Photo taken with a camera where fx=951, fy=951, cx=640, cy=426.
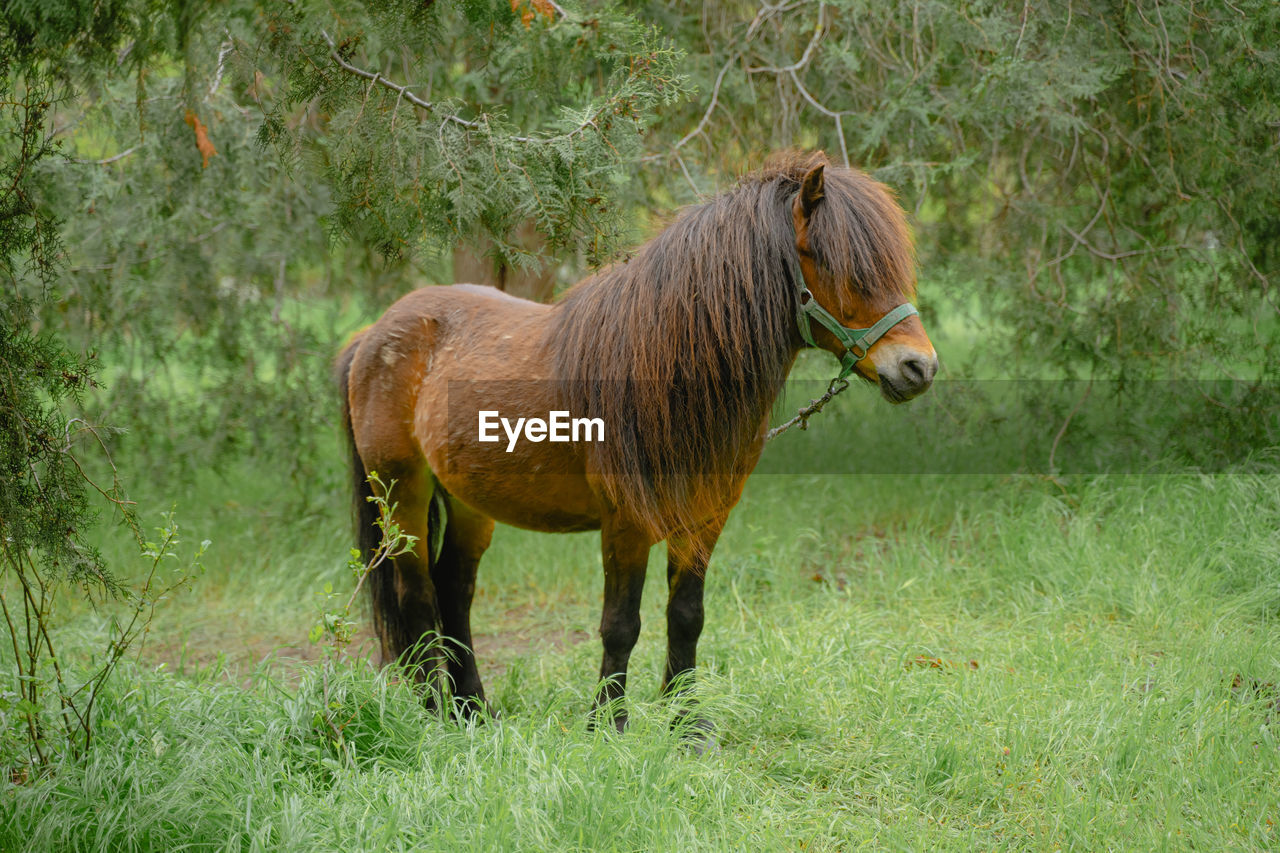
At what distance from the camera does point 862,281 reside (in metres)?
3.06

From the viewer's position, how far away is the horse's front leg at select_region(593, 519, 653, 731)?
3596 millimetres

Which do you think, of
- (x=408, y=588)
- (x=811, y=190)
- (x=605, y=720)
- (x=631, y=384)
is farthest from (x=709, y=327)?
(x=408, y=588)

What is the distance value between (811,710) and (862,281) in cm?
168

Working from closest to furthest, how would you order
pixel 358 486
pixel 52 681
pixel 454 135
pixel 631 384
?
pixel 454 135 → pixel 52 681 → pixel 631 384 → pixel 358 486

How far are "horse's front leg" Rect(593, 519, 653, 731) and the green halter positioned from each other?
38.9 inches

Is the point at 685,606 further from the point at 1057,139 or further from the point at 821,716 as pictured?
the point at 1057,139

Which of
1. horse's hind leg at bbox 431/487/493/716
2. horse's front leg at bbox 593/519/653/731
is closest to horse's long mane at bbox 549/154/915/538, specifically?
horse's front leg at bbox 593/519/653/731

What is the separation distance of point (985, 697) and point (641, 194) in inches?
134

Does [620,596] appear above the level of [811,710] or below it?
above

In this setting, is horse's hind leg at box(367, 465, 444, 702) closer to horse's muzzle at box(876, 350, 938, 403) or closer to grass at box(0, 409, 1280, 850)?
grass at box(0, 409, 1280, 850)

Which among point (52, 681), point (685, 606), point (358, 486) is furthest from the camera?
point (358, 486)

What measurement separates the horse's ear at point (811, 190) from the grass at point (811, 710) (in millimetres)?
1798

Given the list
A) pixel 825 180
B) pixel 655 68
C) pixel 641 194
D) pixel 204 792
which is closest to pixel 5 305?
pixel 204 792

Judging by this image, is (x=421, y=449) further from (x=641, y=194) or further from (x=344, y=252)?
(x=344, y=252)
